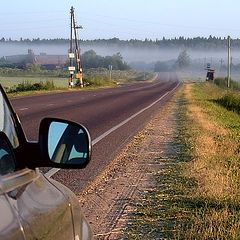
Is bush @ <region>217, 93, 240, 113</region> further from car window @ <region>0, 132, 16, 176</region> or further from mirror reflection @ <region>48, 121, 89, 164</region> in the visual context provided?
car window @ <region>0, 132, 16, 176</region>

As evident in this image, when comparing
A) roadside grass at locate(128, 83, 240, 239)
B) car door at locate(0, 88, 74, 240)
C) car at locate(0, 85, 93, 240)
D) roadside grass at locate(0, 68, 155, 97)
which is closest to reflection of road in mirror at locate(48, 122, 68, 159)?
car at locate(0, 85, 93, 240)

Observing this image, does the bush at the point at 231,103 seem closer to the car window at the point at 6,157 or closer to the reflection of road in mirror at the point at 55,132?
the reflection of road in mirror at the point at 55,132

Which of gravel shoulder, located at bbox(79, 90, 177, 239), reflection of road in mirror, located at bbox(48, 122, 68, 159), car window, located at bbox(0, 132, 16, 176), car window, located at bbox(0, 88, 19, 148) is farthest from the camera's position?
Answer: gravel shoulder, located at bbox(79, 90, 177, 239)

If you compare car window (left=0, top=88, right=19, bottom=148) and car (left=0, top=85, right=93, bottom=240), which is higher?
car window (left=0, top=88, right=19, bottom=148)

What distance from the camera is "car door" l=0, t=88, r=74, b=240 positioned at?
2.09m

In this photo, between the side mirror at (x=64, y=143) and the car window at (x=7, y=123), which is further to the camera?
the side mirror at (x=64, y=143)

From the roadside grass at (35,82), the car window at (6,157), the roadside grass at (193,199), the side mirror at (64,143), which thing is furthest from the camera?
the roadside grass at (35,82)

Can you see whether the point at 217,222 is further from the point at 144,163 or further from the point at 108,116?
the point at 108,116

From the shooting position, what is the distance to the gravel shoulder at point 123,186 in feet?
19.4

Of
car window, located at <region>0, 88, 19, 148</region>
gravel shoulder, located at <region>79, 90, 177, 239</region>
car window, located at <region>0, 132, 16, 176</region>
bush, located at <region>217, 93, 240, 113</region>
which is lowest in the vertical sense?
bush, located at <region>217, 93, 240, 113</region>

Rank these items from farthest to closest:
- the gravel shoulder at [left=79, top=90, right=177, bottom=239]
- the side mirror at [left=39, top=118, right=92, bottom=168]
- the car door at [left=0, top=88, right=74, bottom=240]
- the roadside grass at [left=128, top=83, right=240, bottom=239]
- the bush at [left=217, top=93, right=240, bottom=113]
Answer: the bush at [left=217, top=93, right=240, bottom=113] < the gravel shoulder at [left=79, top=90, right=177, bottom=239] < the roadside grass at [left=128, top=83, right=240, bottom=239] < the side mirror at [left=39, top=118, right=92, bottom=168] < the car door at [left=0, top=88, right=74, bottom=240]

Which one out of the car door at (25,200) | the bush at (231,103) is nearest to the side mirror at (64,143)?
the car door at (25,200)

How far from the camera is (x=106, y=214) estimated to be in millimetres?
6289

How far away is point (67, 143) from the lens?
292 centimetres
